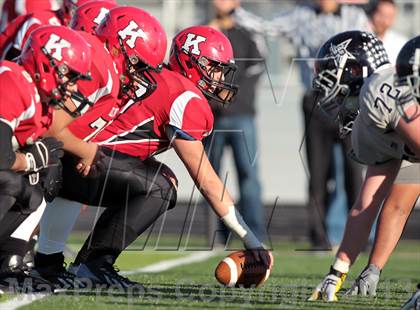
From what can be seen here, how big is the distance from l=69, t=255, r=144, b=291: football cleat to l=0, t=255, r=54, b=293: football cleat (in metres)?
0.33

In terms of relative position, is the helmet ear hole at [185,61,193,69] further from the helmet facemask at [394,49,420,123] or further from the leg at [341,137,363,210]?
the leg at [341,137,363,210]

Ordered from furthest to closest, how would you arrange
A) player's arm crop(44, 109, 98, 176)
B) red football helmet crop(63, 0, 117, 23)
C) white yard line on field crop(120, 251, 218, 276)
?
red football helmet crop(63, 0, 117, 23) < white yard line on field crop(120, 251, 218, 276) < player's arm crop(44, 109, 98, 176)

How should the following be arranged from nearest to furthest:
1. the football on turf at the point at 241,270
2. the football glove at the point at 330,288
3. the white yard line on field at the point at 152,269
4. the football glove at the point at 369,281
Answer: the white yard line on field at the point at 152,269 → the football glove at the point at 330,288 → the football glove at the point at 369,281 → the football on turf at the point at 241,270

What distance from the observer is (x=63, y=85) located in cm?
436

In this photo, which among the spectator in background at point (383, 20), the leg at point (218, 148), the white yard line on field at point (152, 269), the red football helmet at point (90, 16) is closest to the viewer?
the white yard line on field at point (152, 269)

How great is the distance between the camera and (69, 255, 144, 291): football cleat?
16.5 ft

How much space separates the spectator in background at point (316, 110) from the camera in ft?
27.7

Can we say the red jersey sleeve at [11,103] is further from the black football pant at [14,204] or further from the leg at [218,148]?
the leg at [218,148]

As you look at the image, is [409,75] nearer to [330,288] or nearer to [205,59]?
[330,288]

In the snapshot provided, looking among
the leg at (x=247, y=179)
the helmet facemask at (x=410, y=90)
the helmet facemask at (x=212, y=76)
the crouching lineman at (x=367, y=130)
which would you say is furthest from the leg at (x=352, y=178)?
the helmet facemask at (x=410, y=90)

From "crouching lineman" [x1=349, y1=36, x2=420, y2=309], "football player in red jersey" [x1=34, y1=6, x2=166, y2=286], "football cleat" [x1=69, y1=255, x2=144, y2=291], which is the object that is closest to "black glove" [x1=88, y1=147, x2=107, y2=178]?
"football player in red jersey" [x1=34, y1=6, x2=166, y2=286]

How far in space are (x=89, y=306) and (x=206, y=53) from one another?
5.51ft

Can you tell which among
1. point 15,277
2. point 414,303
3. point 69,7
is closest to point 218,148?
point 69,7

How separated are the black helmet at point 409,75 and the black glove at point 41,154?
1.42 metres
